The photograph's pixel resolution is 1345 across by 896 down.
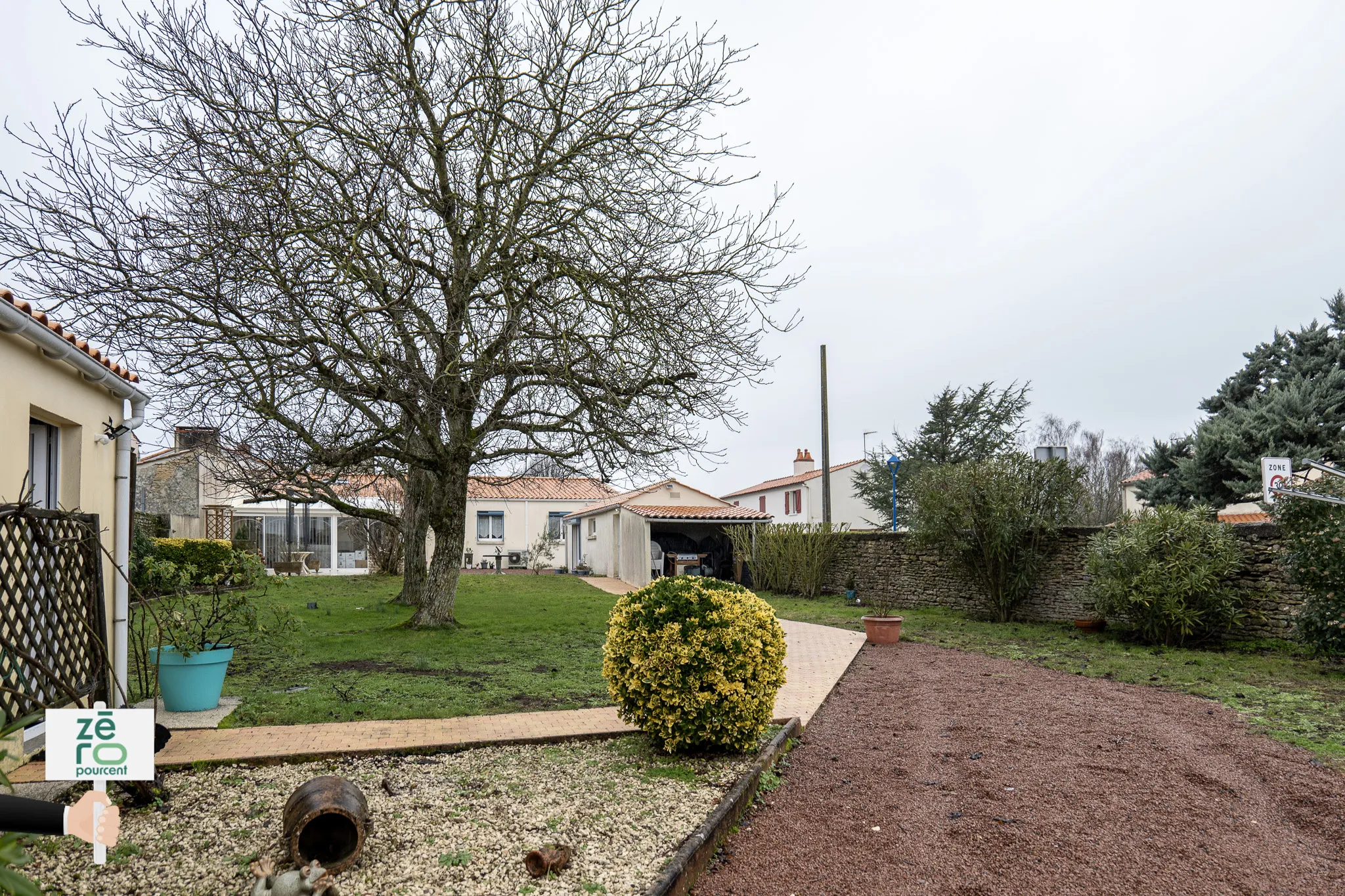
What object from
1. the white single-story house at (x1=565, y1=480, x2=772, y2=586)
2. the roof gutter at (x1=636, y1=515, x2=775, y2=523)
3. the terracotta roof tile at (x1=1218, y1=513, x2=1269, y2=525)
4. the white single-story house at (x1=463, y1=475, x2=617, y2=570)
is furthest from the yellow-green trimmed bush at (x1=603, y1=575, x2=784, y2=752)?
the white single-story house at (x1=463, y1=475, x2=617, y2=570)

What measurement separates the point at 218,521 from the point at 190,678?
21.5 metres

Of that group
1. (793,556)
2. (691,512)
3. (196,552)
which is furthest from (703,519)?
(196,552)

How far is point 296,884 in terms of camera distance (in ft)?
10.3

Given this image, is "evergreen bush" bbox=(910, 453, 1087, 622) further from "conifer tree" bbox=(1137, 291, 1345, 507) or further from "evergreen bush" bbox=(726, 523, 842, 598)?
"evergreen bush" bbox=(726, 523, 842, 598)

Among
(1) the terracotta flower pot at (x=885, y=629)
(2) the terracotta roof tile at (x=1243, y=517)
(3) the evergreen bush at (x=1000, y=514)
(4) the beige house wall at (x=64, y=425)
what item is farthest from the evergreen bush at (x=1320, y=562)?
(4) the beige house wall at (x=64, y=425)

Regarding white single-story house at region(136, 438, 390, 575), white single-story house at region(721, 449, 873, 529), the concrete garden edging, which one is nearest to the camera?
the concrete garden edging

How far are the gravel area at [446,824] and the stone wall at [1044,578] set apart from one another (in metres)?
9.37

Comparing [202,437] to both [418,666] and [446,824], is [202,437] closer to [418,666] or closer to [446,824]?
[418,666]

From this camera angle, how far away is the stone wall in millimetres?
10922

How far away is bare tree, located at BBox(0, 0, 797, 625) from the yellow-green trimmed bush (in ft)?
15.4

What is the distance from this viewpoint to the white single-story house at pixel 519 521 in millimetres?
33219

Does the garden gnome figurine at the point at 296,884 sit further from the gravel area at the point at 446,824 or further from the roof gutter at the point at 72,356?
the roof gutter at the point at 72,356

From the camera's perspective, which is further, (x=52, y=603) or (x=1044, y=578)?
(x=1044, y=578)

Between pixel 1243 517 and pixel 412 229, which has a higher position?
pixel 412 229
